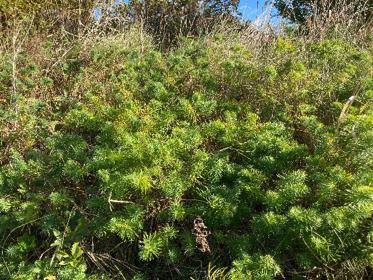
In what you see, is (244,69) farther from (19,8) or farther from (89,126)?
(19,8)

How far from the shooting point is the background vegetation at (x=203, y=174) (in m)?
2.46

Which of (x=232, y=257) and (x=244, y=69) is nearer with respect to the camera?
(x=232, y=257)

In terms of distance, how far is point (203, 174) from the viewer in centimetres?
283

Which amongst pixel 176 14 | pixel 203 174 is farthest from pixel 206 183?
pixel 176 14

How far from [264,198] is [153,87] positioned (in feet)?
4.88

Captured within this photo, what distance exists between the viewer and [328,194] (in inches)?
97.0

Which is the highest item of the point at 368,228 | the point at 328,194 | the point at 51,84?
the point at 51,84

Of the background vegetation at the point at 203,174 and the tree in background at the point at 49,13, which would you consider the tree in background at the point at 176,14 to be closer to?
the tree in background at the point at 49,13

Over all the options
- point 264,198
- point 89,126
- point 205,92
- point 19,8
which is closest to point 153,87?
point 205,92

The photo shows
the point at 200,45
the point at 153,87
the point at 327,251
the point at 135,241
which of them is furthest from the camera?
the point at 200,45

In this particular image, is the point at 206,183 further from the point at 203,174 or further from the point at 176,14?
the point at 176,14

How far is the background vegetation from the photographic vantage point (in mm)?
2465

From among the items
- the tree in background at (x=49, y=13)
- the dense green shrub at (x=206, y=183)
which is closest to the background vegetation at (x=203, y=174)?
the dense green shrub at (x=206, y=183)

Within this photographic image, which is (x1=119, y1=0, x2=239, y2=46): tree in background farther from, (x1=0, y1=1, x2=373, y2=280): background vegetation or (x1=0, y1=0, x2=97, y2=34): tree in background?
(x1=0, y1=1, x2=373, y2=280): background vegetation
